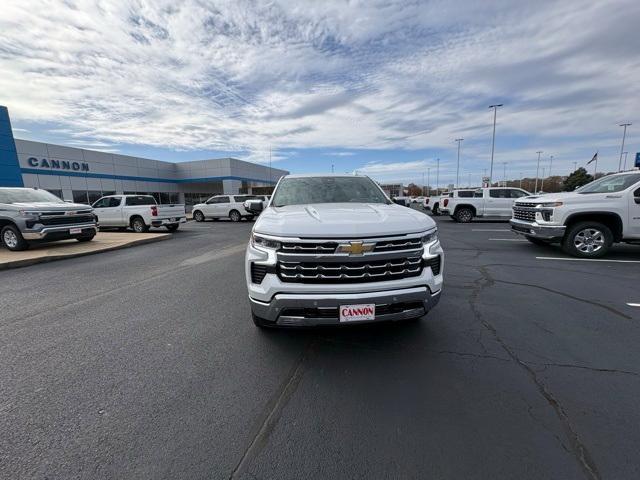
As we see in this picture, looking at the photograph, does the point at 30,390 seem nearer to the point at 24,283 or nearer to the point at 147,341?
the point at 147,341

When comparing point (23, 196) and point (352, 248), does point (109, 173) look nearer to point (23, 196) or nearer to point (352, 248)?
point (23, 196)

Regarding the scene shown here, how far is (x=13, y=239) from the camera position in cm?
866

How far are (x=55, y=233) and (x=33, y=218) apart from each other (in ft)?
2.04

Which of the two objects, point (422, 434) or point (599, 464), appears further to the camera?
point (422, 434)

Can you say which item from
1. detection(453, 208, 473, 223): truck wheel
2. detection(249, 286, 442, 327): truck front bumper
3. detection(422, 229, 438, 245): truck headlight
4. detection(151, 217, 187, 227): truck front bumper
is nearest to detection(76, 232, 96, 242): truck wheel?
detection(151, 217, 187, 227): truck front bumper

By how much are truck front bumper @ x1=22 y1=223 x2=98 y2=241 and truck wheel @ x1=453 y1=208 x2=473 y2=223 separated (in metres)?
17.5

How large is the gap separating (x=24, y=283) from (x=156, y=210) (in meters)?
8.05

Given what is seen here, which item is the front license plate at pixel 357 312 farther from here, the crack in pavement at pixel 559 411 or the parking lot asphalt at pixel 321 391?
the crack in pavement at pixel 559 411

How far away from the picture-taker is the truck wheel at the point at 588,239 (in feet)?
23.3

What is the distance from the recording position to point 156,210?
13.4m

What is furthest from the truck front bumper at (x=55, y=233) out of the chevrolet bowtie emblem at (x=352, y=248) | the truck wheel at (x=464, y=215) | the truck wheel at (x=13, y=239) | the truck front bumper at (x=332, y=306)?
the truck wheel at (x=464, y=215)

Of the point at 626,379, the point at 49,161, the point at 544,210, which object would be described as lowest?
the point at 626,379

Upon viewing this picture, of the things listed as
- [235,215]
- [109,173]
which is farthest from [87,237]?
[109,173]

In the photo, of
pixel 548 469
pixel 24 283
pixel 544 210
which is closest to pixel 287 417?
pixel 548 469
